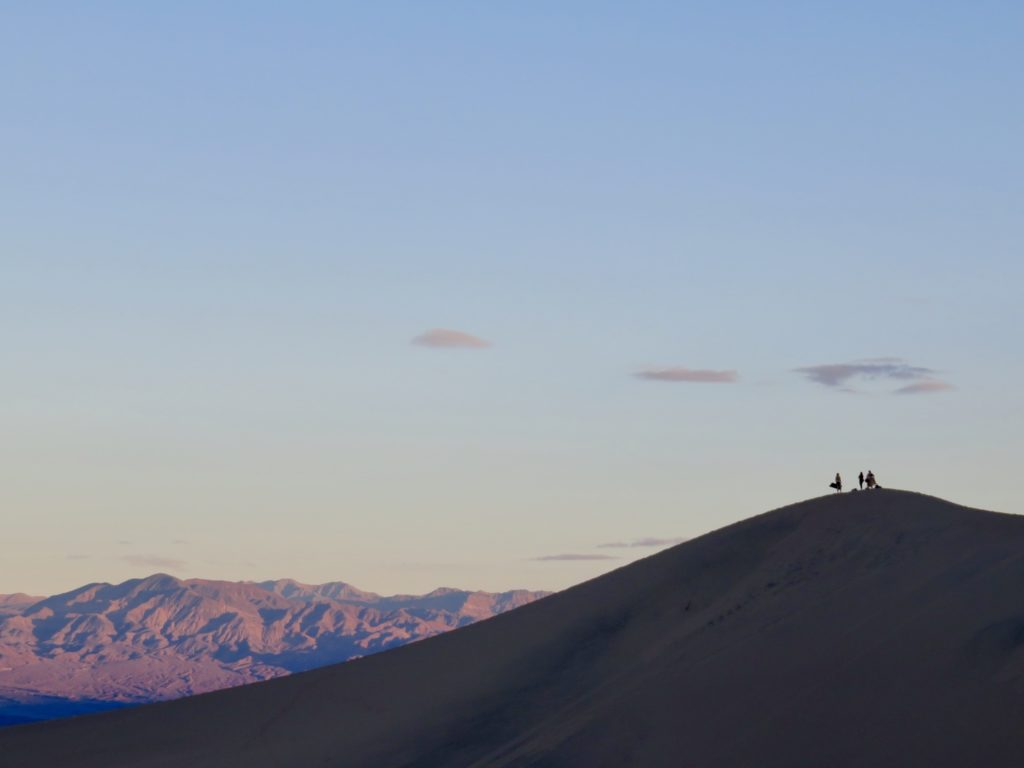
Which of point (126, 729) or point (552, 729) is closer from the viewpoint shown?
point (552, 729)

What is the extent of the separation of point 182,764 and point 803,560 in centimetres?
1610

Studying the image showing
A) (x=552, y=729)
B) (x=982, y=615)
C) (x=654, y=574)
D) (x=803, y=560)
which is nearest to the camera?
(x=982, y=615)

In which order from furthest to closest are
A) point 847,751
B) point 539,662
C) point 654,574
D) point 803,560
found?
point 654,574 → point 539,662 → point 803,560 → point 847,751

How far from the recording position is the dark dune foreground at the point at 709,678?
91.5 ft

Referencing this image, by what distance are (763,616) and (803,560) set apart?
339cm

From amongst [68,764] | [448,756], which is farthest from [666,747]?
[68,764]

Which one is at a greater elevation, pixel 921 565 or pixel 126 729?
pixel 921 565

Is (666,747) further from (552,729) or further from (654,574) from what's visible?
(654,574)

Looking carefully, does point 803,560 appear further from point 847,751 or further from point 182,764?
point 182,764

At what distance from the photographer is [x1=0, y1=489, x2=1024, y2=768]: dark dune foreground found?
27.9m

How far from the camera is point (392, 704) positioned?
42.4 metres

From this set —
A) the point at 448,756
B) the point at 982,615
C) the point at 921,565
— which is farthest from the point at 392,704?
the point at 982,615

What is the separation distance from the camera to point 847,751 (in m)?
26.8

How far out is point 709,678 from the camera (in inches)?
1297
